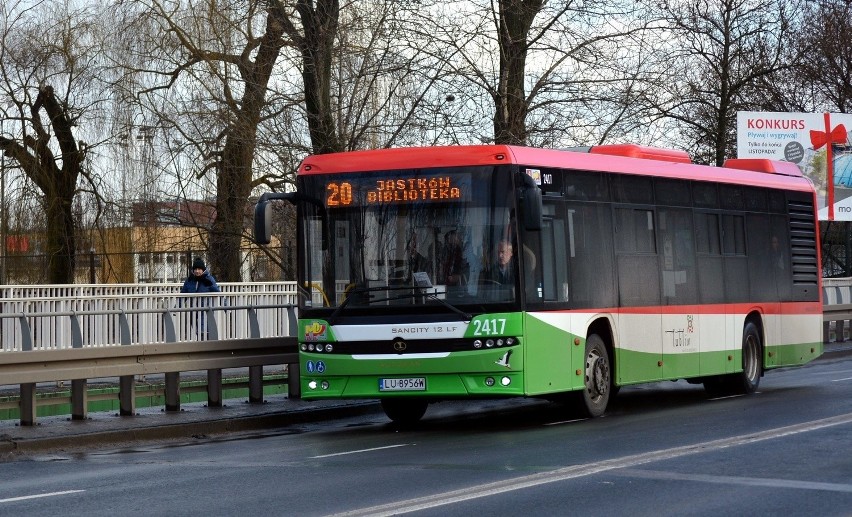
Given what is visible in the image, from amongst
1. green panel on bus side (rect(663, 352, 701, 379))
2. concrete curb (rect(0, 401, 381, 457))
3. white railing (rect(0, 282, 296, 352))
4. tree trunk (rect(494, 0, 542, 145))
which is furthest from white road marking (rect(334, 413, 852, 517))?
tree trunk (rect(494, 0, 542, 145))

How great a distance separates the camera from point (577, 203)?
647 inches

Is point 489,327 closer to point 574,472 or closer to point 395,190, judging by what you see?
point 395,190

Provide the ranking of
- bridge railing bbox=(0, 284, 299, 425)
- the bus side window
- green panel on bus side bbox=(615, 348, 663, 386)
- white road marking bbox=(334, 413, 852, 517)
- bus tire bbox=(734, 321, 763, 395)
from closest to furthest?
white road marking bbox=(334, 413, 852, 517) < the bus side window < bridge railing bbox=(0, 284, 299, 425) < green panel on bus side bbox=(615, 348, 663, 386) < bus tire bbox=(734, 321, 763, 395)

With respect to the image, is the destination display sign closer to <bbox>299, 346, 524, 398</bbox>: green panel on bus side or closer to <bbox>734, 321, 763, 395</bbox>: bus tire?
<bbox>299, 346, 524, 398</bbox>: green panel on bus side

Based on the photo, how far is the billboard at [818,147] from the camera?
40.8 meters

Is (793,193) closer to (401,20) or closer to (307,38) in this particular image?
(401,20)

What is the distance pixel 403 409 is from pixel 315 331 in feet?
6.03

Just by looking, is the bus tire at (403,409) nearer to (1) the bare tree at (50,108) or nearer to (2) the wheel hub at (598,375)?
(2) the wheel hub at (598,375)

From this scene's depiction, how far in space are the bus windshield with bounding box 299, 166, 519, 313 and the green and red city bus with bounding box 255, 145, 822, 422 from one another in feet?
0.05

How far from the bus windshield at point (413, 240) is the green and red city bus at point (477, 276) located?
0.05 feet

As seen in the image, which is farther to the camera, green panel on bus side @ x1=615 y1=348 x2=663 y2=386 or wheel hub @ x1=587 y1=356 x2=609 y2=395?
green panel on bus side @ x1=615 y1=348 x2=663 y2=386

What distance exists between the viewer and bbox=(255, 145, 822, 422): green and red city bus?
15070 mm

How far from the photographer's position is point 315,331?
1573 centimetres

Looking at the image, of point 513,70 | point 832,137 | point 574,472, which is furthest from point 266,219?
point 832,137
